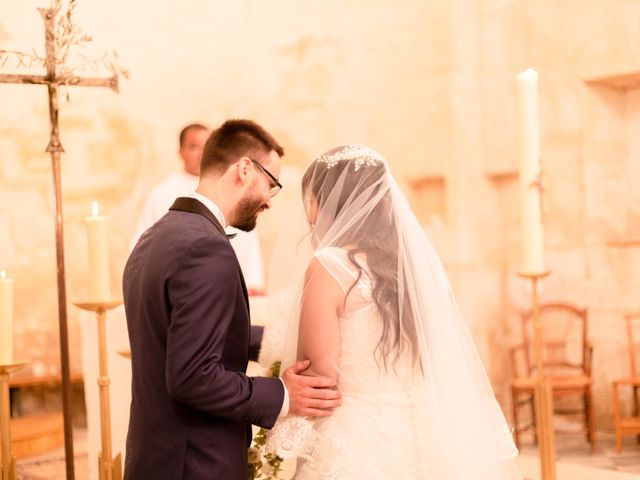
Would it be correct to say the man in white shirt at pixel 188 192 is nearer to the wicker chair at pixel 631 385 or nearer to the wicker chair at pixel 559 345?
the wicker chair at pixel 559 345

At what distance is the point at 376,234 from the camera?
2.39 m

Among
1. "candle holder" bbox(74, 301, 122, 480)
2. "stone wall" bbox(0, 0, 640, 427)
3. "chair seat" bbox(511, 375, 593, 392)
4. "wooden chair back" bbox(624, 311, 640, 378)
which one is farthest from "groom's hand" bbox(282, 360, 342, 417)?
"stone wall" bbox(0, 0, 640, 427)

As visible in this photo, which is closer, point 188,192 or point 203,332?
point 203,332

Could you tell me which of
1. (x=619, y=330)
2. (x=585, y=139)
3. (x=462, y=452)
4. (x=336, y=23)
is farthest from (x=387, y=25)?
(x=462, y=452)

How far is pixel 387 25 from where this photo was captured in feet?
20.4

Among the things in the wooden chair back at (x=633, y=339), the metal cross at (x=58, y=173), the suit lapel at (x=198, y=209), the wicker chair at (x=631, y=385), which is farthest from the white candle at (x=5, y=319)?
the wooden chair back at (x=633, y=339)

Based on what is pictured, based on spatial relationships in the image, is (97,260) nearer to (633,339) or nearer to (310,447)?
(310,447)

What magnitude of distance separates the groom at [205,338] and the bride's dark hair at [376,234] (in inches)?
8.1

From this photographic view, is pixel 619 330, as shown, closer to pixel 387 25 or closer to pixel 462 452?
pixel 387 25

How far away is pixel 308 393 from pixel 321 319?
7.8 inches

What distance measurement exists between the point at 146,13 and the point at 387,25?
5.73 ft

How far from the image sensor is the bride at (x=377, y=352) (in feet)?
7.47

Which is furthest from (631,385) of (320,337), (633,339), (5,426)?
(5,426)

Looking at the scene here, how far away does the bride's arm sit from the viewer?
7.45 ft
